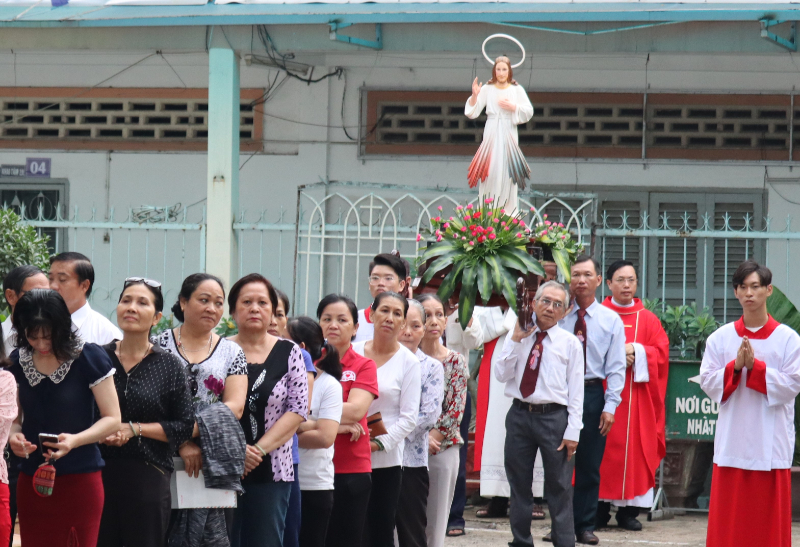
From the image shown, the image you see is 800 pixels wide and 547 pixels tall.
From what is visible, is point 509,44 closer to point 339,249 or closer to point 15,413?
point 339,249

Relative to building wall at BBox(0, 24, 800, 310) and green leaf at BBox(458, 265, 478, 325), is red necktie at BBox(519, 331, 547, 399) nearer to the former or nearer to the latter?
green leaf at BBox(458, 265, 478, 325)

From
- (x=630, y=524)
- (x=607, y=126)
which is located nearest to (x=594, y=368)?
(x=630, y=524)

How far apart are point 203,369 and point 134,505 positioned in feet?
1.79

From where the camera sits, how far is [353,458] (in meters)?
4.93

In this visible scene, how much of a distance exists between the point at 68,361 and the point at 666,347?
4.66m

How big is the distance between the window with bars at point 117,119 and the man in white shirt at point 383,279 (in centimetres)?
424

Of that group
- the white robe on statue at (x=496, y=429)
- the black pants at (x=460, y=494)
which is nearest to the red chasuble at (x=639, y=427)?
the white robe on statue at (x=496, y=429)

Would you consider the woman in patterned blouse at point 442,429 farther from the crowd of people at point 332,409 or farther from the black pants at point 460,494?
the black pants at point 460,494

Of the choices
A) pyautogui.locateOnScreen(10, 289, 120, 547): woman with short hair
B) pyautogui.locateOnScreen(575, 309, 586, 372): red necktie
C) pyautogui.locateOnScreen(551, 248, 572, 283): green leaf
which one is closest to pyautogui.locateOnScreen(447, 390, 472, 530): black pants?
pyautogui.locateOnScreen(575, 309, 586, 372): red necktie

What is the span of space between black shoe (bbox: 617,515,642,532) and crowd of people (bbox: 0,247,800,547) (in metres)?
0.01

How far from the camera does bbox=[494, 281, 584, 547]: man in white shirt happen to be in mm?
6160

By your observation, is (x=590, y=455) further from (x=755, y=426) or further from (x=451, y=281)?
(x=451, y=281)

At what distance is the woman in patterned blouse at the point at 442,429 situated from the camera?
5762 millimetres

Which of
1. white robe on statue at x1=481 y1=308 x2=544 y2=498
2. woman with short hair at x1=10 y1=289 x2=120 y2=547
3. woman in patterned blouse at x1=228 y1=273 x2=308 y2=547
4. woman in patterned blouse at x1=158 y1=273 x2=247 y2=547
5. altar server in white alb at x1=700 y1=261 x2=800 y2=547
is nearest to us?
woman with short hair at x1=10 y1=289 x2=120 y2=547
